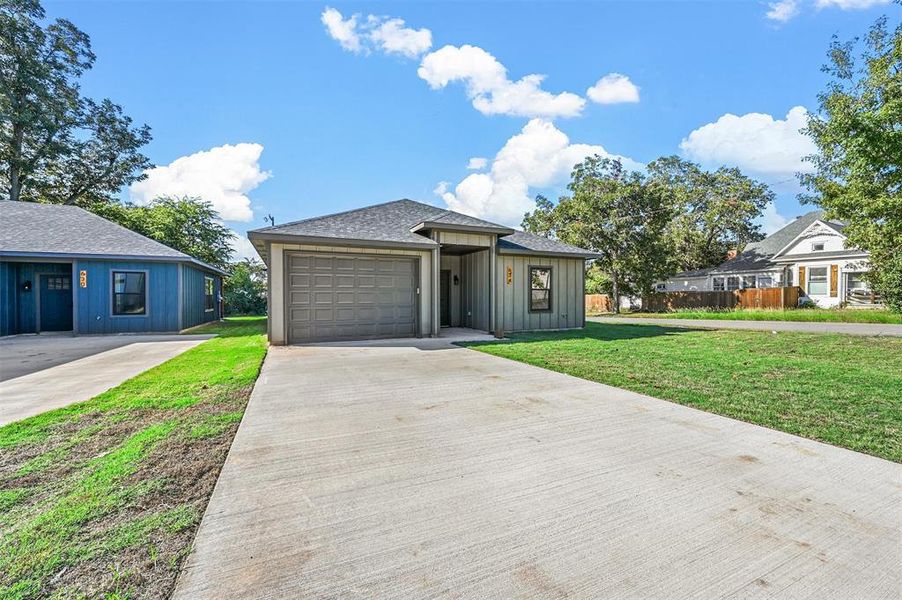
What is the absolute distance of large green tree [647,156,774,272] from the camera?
101 feet

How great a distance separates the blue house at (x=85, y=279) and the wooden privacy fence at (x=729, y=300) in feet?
81.2

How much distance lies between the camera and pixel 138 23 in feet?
33.8

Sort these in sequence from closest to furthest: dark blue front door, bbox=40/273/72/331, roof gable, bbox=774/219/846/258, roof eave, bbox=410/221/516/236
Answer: roof eave, bbox=410/221/516/236, dark blue front door, bbox=40/273/72/331, roof gable, bbox=774/219/846/258

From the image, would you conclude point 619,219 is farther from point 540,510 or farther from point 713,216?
point 540,510

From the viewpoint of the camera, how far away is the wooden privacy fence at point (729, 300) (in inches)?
850

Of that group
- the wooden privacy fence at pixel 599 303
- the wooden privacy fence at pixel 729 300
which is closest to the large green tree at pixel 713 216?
the wooden privacy fence at pixel 729 300

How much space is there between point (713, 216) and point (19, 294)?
3903cm

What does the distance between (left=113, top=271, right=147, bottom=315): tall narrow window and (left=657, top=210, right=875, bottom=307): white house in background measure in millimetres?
27743

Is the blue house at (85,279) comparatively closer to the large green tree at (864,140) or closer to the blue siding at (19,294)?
the blue siding at (19,294)

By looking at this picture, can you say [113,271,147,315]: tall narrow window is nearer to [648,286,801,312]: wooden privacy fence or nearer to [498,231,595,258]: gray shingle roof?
[498,231,595,258]: gray shingle roof

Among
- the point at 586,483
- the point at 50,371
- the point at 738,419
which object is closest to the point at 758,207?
the point at 738,419

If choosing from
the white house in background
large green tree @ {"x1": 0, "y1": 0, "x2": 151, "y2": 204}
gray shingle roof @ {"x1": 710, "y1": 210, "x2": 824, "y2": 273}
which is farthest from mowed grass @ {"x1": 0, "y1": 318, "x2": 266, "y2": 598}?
gray shingle roof @ {"x1": 710, "y1": 210, "x2": 824, "y2": 273}

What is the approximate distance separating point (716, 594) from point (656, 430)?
208 cm

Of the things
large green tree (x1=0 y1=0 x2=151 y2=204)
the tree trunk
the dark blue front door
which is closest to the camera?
the dark blue front door
